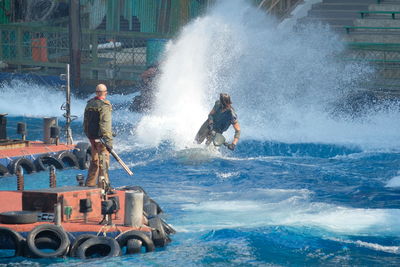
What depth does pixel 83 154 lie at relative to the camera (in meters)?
20.2

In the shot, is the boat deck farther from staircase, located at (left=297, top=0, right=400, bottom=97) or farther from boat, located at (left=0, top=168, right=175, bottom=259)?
staircase, located at (left=297, top=0, right=400, bottom=97)

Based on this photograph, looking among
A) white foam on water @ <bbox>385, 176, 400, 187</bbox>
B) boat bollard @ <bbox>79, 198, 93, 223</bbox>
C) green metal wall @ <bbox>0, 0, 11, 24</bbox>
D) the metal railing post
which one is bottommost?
white foam on water @ <bbox>385, 176, 400, 187</bbox>

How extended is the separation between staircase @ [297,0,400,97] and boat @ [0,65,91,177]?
11.7 m

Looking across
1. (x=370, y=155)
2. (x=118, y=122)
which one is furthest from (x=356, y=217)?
(x=118, y=122)

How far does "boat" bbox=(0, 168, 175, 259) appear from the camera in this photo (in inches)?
481

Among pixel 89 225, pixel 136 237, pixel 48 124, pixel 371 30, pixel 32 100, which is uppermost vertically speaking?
pixel 371 30

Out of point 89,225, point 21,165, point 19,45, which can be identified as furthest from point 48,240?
point 19,45

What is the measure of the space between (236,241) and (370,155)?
1012 cm

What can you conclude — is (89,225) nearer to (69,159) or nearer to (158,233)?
(158,233)

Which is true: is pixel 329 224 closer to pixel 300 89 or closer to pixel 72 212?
pixel 72 212

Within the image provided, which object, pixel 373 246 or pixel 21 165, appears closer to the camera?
pixel 373 246

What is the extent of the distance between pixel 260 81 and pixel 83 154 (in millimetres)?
11983

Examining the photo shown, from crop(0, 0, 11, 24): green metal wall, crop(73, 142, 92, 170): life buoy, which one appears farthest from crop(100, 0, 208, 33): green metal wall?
crop(73, 142, 92, 170): life buoy

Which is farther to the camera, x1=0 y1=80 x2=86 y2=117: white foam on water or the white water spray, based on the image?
x1=0 y1=80 x2=86 y2=117: white foam on water
